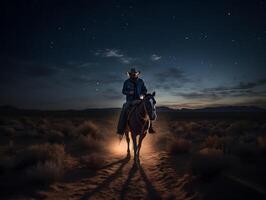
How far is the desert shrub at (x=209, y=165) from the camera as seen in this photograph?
6094 mm

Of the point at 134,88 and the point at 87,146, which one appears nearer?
the point at 134,88

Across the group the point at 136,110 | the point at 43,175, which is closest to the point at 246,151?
the point at 136,110

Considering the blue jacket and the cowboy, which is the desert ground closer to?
the cowboy

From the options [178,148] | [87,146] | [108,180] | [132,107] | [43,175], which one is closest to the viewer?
[43,175]

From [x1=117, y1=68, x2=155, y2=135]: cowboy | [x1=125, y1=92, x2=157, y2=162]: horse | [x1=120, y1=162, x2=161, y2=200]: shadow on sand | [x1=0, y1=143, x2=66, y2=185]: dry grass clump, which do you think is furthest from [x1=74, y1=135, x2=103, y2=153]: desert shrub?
[x1=120, y1=162, x2=161, y2=200]: shadow on sand

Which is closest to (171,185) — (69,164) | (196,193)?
(196,193)

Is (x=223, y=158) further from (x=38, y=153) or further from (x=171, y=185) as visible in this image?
(x=38, y=153)

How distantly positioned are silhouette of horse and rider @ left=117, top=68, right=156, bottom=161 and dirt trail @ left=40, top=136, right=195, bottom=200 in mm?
956

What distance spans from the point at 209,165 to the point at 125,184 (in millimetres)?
2609

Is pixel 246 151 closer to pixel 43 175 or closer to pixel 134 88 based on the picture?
pixel 134 88

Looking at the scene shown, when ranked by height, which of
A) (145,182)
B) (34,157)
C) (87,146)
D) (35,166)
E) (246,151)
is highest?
(246,151)

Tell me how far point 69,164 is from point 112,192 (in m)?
3.50

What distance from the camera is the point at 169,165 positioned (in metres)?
8.93

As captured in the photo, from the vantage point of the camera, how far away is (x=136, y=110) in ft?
29.6
